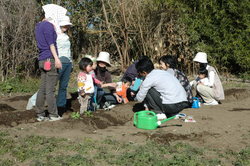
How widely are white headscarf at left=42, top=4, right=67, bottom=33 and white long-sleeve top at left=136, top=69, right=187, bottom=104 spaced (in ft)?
5.63

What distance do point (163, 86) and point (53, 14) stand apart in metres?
2.10

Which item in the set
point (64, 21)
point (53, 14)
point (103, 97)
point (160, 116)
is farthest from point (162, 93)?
point (53, 14)

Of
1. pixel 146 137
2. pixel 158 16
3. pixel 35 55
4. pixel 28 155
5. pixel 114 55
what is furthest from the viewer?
pixel 114 55

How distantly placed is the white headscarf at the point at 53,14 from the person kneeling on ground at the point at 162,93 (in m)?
1.72

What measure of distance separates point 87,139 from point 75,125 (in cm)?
87

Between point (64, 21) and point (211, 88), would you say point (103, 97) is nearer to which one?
point (64, 21)

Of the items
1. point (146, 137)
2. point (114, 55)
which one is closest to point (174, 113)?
point (146, 137)

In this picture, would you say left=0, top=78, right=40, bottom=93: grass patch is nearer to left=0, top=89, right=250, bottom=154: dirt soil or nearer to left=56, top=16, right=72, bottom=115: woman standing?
left=0, top=89, right=250, bottom=154: dirt soil

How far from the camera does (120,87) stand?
309 inches

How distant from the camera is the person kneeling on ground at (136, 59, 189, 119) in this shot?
5988 millimetres

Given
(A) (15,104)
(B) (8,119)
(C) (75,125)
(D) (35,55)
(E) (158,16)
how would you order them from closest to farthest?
(C) (75,125)
(B) (8,119)
(A) (15,104)
(D) (35,55)
(E) (158,16)

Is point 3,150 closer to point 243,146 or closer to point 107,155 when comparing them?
point 107,155

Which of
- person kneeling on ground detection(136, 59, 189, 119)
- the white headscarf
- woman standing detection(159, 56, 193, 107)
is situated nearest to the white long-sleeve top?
person kneeling on ground detection(136, 59, 189, 119)

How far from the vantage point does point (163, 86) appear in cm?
600
